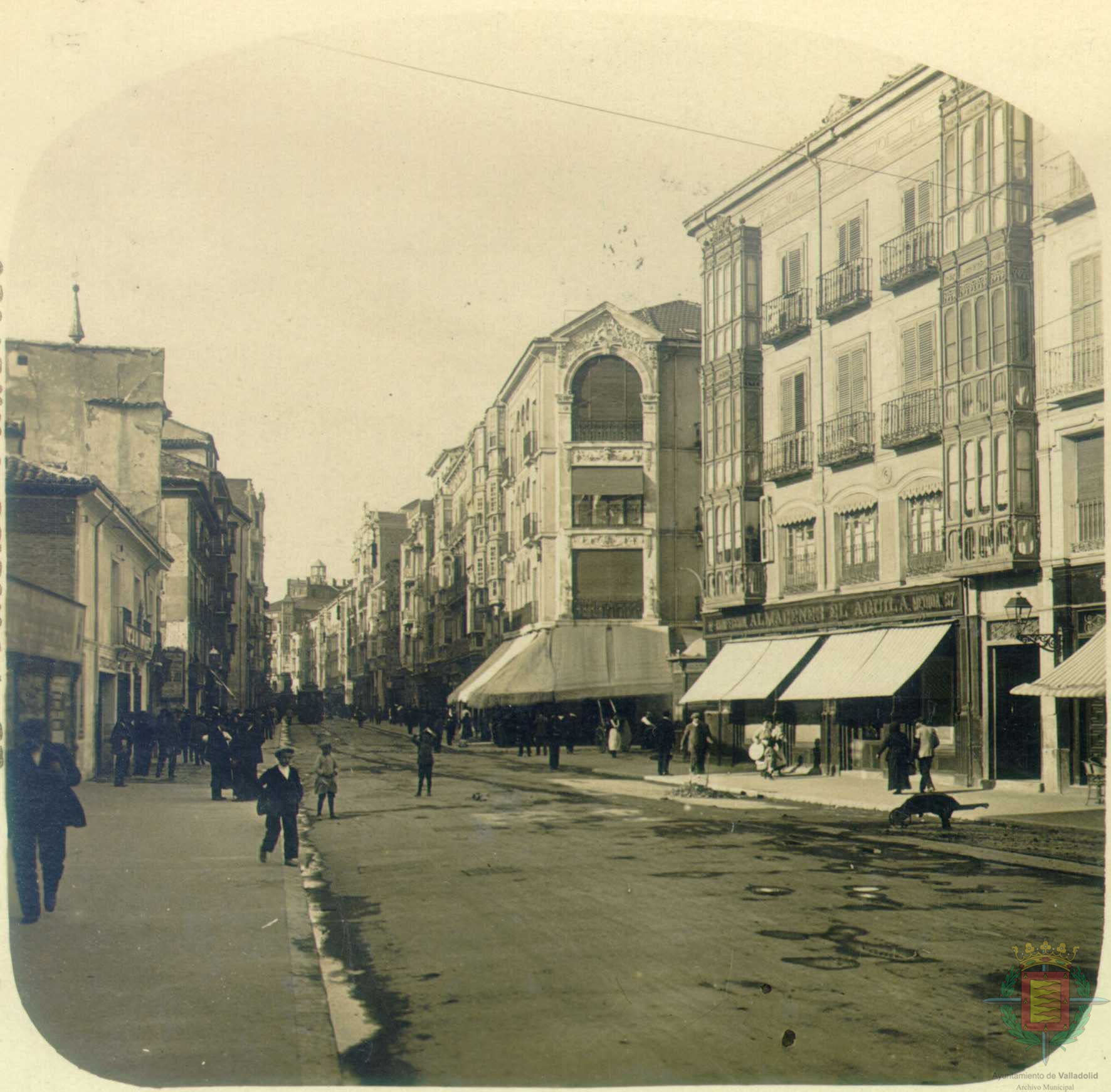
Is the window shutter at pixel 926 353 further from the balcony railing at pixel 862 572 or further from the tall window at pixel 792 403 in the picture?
the balcony railing at pixel 862 572

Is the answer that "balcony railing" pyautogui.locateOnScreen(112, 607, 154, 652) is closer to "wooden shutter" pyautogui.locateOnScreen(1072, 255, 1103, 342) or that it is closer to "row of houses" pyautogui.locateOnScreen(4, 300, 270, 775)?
"row of houses" pyautogui.locateOnScreen(4, 300, 270, 775)

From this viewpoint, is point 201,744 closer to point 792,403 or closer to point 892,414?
point 892,414

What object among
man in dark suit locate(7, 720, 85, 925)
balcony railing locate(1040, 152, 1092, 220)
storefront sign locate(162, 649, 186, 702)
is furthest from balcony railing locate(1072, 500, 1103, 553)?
man in dark suit locate(7, 720, 85, 925)

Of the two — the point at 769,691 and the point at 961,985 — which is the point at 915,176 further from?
the point at 769,691

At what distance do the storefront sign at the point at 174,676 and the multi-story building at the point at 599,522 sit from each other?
387 centimetres

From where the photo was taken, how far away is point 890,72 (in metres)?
9.22

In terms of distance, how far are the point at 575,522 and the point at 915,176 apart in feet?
20.0

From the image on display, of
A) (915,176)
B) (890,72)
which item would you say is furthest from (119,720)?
(915,176)

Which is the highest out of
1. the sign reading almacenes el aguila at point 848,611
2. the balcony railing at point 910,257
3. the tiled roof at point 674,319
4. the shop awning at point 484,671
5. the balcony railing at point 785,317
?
the balcony railing at point 785,317

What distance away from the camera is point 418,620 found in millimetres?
19406

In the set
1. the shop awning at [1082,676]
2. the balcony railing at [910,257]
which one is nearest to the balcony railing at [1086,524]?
the shop awning at [1082,676]

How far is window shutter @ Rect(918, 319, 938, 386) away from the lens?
16844 mm

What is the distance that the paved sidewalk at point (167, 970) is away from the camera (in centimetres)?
712

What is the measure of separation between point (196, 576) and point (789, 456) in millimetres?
10679
